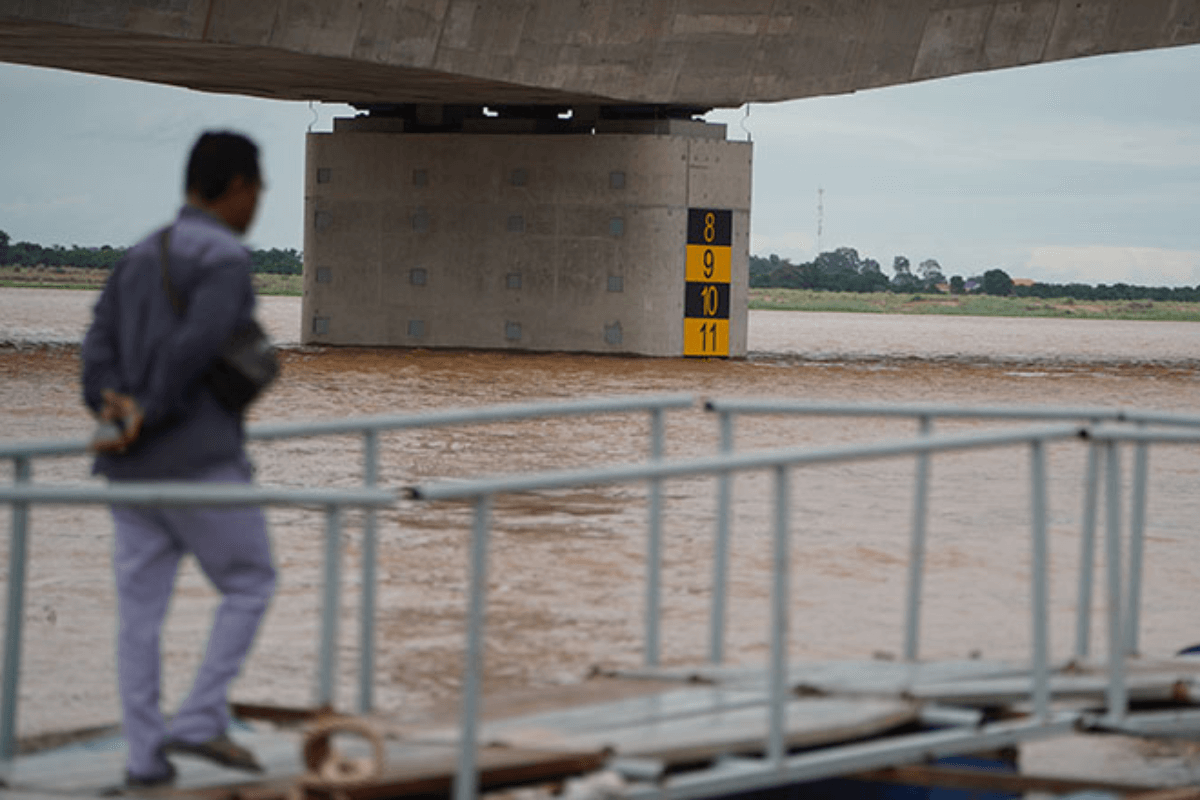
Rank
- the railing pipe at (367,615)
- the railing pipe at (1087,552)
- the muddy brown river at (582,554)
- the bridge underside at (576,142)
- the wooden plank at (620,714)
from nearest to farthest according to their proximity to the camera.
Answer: the railing pipe at (367,615) < the wooden plank at (620,714) < the railing pipe at (1087,552) < the muddy brown river at (582,554) < the bridge underside at (576,142)

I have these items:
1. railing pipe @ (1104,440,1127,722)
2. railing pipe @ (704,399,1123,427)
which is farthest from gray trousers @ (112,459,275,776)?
railing pipe @ (1104,440,1127,722)

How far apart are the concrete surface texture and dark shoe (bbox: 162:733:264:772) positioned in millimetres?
19174

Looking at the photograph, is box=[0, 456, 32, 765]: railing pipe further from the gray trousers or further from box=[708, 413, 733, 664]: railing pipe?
box=[708, 413, 733, 664]: railing pipe

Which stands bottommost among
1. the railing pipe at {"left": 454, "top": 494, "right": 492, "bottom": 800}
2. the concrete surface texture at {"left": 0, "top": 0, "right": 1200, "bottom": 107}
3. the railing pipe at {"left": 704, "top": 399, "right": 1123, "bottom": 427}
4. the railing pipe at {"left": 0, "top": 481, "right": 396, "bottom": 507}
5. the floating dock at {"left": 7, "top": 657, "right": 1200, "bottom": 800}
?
the floating dock at {"left": 7, "top": 657, "right": 1200, "bottom": 800}

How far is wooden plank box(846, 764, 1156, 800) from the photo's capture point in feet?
19.6

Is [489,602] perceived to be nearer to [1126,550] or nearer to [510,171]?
[1126,550]

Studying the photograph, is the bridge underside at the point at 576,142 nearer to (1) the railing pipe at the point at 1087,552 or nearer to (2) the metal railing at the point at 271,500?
(1) the railing pipe at the point at 1087,552

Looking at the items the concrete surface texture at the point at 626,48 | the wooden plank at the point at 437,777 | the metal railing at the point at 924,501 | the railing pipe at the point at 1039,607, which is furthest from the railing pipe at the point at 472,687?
the concrete surface texture at the point at 626,48

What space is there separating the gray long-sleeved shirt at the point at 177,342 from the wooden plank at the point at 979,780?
222 cm

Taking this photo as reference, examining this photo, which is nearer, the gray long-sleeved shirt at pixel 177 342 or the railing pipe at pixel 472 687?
the railing pipe at pixel 472 687

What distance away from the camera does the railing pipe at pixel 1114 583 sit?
19.7 ft

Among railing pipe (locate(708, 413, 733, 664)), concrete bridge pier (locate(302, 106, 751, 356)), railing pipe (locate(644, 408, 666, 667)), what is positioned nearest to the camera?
railing pipe (locate(708, 413, 733, 664))

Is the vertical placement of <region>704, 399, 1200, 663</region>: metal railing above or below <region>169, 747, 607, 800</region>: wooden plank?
above

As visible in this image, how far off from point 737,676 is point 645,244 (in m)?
23.4
